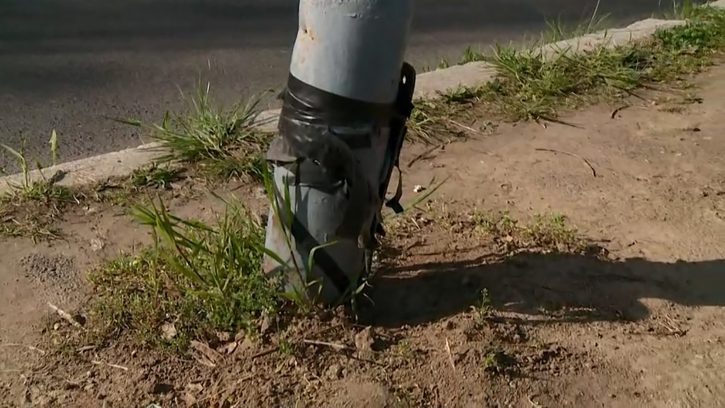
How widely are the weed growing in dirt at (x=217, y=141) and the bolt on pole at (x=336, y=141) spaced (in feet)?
3.69

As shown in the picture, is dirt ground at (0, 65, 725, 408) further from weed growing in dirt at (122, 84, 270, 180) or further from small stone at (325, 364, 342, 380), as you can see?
weed growing in dirt at (122, 84, 270, 180)

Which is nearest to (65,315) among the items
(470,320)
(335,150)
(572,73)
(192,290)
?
(192,290)

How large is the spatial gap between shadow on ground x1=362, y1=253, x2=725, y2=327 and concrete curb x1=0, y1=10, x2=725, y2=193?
4.33 ft

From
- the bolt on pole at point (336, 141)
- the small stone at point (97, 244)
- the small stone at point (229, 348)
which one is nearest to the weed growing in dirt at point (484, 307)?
the bolt on pole at point (336, 141)

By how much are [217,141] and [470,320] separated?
5.26 feet

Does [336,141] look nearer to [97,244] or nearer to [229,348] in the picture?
[229,348]

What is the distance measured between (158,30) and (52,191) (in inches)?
126

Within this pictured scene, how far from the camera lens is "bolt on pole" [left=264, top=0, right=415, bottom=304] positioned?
7.93 feet

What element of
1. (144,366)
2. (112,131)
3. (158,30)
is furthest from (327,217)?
(158,30)

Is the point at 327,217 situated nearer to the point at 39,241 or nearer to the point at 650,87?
the point at 39,241

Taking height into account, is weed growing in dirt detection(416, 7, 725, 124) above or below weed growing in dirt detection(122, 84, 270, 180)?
above

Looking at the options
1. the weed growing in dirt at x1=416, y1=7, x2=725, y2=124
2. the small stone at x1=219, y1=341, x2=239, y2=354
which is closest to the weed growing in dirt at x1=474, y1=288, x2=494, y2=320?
the small stone at x1=219, y1=341, x2=239, y2=354

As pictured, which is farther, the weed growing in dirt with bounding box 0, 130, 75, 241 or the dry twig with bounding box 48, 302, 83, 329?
the weed growing in dirt with bounding box 0, 130, 75, 241

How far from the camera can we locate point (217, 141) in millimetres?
3992
